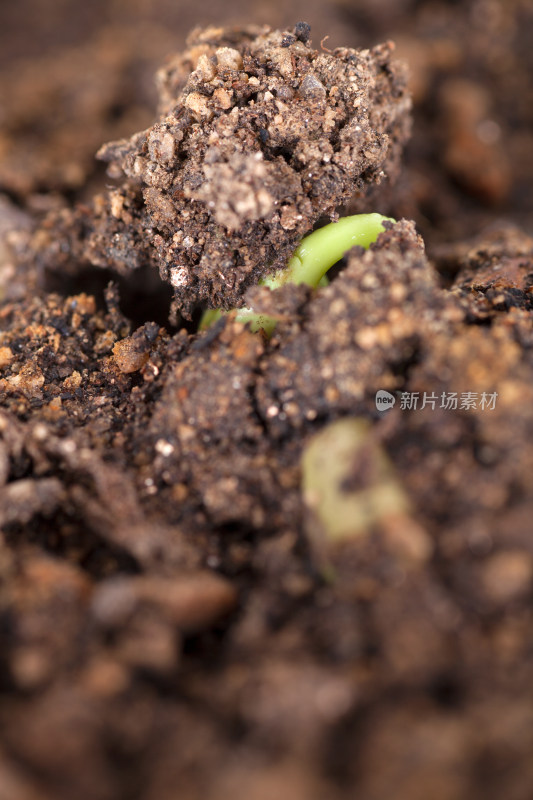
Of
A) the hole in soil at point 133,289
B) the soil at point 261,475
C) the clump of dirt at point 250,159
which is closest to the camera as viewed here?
the soil at point 261,475

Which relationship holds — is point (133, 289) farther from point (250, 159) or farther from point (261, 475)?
point (261, 475)

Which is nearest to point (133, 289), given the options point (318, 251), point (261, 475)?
point (318, 251)

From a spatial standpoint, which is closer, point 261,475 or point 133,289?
point 261,475

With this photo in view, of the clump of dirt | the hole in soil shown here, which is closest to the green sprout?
the clump of dirt

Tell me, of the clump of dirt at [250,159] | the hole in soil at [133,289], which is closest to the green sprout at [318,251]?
the clump of dirt at [250,159]

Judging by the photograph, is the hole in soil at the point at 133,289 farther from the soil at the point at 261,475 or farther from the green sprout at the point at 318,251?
the green sprout at the point at 318,251
